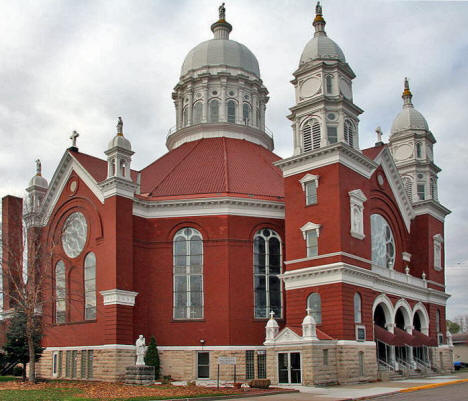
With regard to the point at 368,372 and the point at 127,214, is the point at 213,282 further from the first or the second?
the point at 368,372

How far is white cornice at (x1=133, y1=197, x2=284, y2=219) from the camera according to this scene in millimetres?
42781

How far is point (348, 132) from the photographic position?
42250mm

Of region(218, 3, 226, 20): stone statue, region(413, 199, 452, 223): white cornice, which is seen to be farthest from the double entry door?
region(218, 3, 226, 20): stone statue

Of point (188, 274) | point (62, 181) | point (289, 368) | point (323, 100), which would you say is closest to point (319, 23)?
point (323, 100)

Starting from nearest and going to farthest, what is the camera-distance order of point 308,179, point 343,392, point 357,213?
1. point 343,392
2. point 357,213
3. point 308,179

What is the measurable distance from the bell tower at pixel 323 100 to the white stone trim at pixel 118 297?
13853 mm

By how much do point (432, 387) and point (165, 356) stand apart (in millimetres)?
16630

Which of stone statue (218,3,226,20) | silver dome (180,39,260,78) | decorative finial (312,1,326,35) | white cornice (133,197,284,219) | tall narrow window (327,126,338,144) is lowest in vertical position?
white cornice (133,197,284,219)

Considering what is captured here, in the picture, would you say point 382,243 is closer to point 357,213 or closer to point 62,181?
point 357,213

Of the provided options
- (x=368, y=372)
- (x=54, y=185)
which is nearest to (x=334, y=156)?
(x=368, y=372)

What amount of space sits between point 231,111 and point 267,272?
1731 cm

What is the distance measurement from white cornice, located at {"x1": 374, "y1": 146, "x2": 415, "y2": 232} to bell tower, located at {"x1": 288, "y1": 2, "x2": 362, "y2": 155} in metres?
3.92

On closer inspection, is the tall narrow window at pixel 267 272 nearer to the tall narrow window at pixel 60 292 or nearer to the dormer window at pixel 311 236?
the dormer window at pixel 311 236

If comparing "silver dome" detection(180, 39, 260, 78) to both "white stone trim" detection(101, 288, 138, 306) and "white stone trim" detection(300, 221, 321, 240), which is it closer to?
"white stone trim" detection(300, 221, 321, 240)
